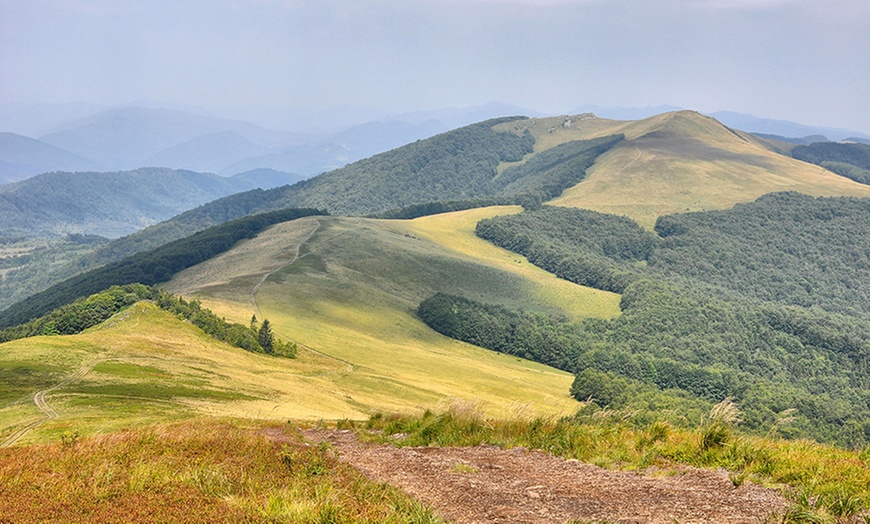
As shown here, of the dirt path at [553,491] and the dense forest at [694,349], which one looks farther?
the dense forest at [694,349]

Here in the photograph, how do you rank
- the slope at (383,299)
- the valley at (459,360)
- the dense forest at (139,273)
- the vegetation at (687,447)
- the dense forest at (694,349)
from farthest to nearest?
the dense forest at (139,273)
the dense forest at (694,349)
the slope at (383,299)
the valley at (459,360)
the vegetation at (687,447)

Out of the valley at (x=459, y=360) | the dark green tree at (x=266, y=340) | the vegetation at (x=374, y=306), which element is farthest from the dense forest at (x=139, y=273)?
the dark green tree at (x=266, y=340)

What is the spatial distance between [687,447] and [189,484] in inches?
428

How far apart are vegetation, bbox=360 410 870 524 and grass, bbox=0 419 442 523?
4177 mm

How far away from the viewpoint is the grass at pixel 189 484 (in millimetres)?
9227

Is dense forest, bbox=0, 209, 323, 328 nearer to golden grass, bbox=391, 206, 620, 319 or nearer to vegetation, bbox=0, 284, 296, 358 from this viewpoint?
golden grass, bbox=391, 206, 620, 319

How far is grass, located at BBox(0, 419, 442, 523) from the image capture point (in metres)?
9.23

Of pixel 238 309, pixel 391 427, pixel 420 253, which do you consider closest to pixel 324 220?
pixel 420 253

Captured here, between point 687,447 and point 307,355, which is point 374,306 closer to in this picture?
point 307,355

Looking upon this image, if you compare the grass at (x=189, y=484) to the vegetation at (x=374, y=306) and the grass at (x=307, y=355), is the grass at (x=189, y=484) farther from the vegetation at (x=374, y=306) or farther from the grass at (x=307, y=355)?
the vegetation at (x=374, y=306)

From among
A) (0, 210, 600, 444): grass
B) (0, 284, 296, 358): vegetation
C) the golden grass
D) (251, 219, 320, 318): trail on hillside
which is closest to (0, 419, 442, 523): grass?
(0, 210, 600, 444): grass

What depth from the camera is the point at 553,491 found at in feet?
38.3

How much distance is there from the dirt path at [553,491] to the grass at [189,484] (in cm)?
108

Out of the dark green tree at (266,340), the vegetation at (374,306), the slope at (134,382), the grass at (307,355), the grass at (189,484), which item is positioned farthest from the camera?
the dark green tree at (266,340)
